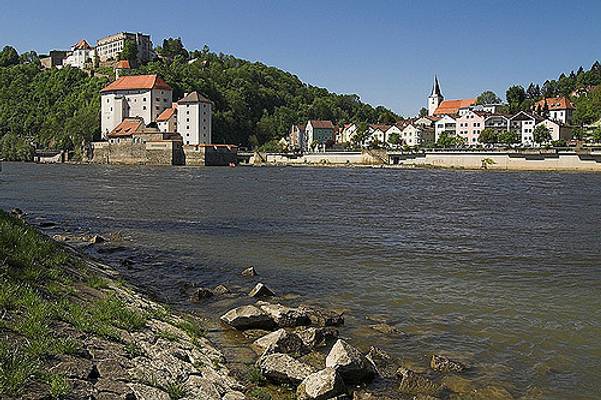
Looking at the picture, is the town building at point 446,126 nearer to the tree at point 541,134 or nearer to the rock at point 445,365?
the tree at point 541,134

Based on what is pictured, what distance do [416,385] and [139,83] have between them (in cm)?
13679

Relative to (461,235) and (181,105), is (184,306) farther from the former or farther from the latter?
(181,105)

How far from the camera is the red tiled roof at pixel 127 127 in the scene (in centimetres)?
12491

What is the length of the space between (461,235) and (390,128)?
433ft

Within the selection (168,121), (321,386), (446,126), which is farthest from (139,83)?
(321,386)

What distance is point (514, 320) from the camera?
1223 cm

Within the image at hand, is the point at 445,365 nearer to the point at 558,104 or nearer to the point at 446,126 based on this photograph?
the point at 446,126

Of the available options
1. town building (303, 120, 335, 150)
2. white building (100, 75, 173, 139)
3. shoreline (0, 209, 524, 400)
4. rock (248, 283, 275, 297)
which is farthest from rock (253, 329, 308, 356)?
town building (303, 120, 335, 150)

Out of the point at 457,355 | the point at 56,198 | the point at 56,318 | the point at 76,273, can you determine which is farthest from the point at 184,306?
the point at 56,198

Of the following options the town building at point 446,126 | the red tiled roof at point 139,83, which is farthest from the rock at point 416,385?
the town building at point 446,126

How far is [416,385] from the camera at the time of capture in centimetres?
885

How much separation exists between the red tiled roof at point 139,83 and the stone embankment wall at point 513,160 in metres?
63.1

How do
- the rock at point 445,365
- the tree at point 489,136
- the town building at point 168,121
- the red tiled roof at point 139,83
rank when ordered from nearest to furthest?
1. the rock at point 445,365
2. the tree at point 489,136
3. the town building at point 168,121
4. the red tiled roof at point 139,83

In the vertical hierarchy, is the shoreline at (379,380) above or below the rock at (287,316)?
below
